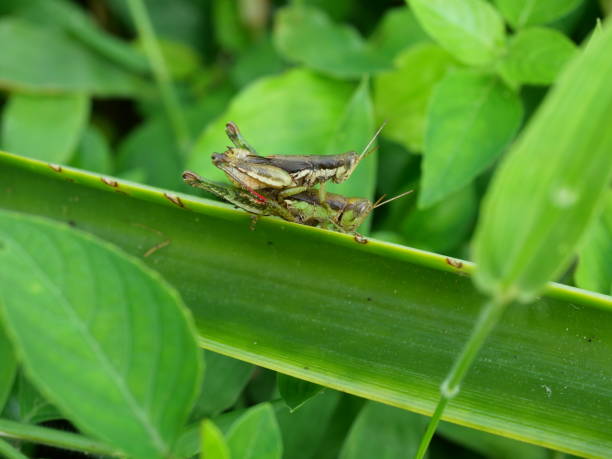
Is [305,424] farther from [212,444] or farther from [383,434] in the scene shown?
[212,444]

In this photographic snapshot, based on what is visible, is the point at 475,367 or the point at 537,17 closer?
the point at 475,367

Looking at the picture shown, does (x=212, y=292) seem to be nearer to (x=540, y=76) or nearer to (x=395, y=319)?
(x=395, y=319)

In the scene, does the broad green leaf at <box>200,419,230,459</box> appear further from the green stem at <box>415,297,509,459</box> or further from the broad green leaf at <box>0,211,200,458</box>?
the green stem at <box>415,297,509,459</box>

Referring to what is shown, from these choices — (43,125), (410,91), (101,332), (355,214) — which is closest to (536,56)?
(410,91)

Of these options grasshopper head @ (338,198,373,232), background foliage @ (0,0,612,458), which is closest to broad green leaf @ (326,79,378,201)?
background foliage @ (0,0,612,458)

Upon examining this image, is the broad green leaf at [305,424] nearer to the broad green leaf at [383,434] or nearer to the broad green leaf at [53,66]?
the broad green leaf at [383,434]

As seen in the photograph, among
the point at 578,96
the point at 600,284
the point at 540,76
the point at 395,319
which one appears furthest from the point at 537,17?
the point at 578,96
